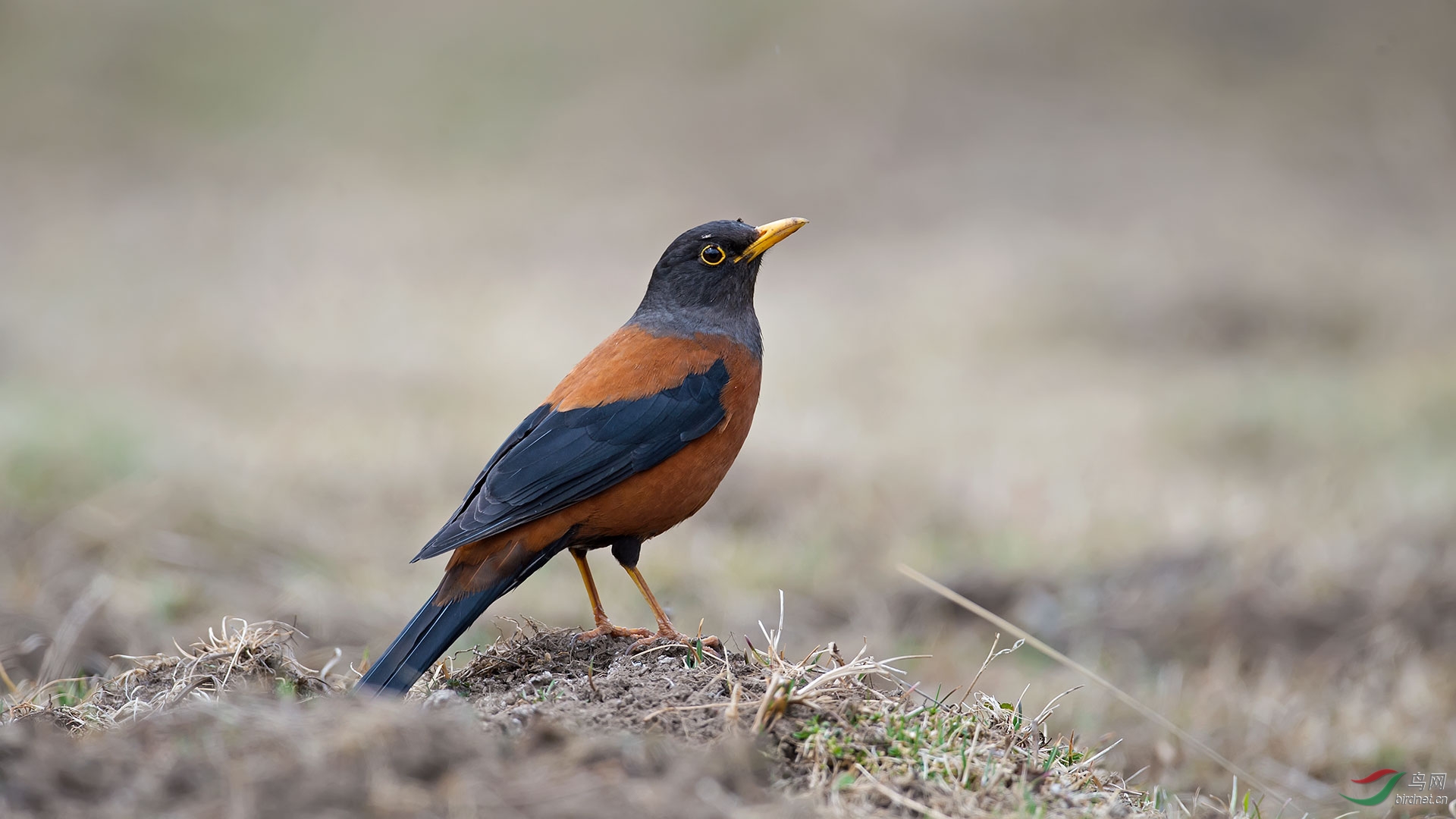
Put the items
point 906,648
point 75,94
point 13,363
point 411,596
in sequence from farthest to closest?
point 75,94 < point 13,363 < point 411,596 < point 906,648

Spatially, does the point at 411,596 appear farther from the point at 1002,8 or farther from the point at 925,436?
the point at 1002,8

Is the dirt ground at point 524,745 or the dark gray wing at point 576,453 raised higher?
the dark gray wing at point 576,453

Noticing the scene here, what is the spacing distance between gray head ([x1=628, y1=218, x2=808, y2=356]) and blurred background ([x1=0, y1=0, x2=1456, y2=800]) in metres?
2.09

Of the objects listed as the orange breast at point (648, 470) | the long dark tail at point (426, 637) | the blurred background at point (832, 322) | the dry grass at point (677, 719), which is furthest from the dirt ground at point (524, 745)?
the blurred background at point (832, 322)

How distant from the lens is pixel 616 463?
4234 millimetres

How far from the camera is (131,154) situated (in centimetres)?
2308

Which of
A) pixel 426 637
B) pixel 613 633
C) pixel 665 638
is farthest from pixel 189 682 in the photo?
pixel 665 638

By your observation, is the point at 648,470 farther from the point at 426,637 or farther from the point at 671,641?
the point at 426,637

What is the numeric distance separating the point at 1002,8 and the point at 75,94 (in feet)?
59.2

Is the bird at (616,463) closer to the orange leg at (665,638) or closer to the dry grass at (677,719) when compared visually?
the orange leg at (665,638)

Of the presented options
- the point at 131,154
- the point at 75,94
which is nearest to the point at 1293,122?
the point at 131,154

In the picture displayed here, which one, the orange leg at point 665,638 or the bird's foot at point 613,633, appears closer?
the orange leg at point 665,638

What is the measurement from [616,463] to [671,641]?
0.64 meters

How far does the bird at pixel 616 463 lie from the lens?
3994 mm
